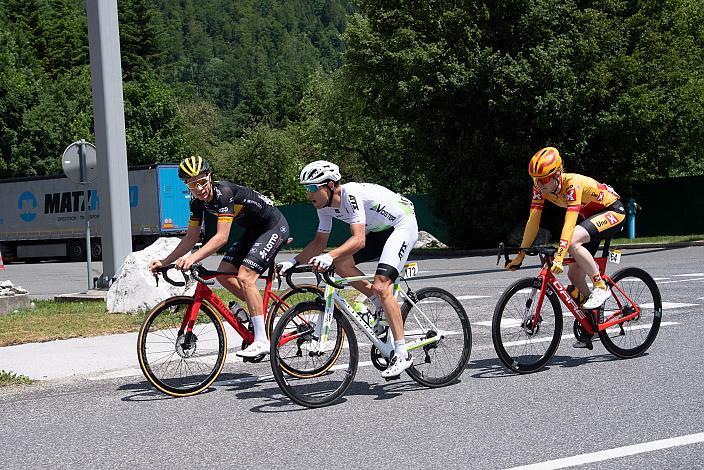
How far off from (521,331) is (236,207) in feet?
8.57

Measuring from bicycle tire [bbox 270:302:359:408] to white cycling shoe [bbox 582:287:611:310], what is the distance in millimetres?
2125

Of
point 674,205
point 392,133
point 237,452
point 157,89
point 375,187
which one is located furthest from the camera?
point 157,89

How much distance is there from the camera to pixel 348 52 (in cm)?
3353

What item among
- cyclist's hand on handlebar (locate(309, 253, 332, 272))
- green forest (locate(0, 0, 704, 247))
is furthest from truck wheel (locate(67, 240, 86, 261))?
cyclist's hand on handlebar (locate(309, 253, 332, 272))

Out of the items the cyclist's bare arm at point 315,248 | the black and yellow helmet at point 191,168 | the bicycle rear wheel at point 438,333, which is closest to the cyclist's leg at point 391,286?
the bicycle rear wheel at point 438,333

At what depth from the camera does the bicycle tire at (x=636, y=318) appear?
809cm

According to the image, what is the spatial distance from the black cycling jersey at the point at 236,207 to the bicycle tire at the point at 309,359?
3.89 feet

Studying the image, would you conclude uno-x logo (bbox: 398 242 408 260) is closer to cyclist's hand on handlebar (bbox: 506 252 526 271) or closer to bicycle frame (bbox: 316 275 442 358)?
bicycle frame (bbox: 316 275 442 358)

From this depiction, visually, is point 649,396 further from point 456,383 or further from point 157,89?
point 157,89

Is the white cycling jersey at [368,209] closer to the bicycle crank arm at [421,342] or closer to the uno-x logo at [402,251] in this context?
the uno-x logo at [402,251]

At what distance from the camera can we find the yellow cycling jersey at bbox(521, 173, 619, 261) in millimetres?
7586

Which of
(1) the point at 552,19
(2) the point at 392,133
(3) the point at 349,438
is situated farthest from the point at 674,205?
(3) the point at 349,438

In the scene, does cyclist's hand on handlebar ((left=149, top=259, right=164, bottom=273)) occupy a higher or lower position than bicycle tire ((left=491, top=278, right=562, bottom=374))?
higher

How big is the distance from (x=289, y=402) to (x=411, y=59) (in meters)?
23.9
